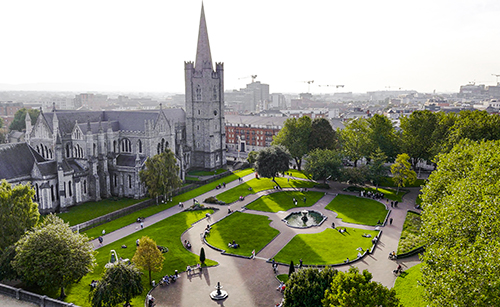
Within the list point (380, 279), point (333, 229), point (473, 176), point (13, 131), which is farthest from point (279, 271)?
point (13, 131)


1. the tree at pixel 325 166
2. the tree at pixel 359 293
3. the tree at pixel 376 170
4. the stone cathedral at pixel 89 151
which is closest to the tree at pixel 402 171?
the tree at pixel 376 170

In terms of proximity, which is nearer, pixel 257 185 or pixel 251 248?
pixel 251 248

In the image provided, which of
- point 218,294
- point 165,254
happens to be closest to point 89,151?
point 165,254

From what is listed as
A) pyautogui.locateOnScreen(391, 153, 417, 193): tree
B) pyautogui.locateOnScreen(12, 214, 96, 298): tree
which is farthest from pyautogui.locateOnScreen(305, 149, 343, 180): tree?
pyautogui.locateOnScreen(12, 214, 96, 298): tree

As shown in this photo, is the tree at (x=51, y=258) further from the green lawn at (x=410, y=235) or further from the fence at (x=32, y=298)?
the green lawn at (x=410, y=235)

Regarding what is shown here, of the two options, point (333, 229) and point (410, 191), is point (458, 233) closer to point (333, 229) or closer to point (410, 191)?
point (333, 229)

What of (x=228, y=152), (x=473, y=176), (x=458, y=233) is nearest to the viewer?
(x=458, y=233)
